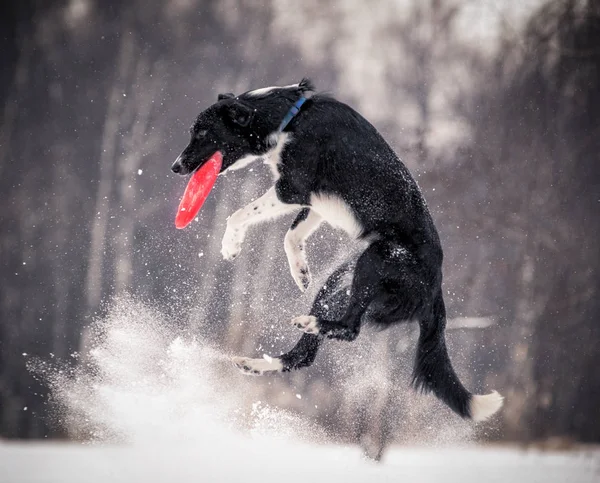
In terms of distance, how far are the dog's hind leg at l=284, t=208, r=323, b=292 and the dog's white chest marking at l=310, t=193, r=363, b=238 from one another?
9.3 inches

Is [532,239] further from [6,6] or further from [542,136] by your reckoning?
[6,6]

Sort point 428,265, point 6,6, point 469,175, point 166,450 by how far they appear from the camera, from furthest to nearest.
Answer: point 469,175, point 6,6, point 166,450, point 428,265

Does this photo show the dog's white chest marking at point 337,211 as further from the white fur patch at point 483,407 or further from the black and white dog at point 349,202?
the white fur patch at point 483,407

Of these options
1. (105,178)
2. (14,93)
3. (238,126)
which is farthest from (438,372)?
(14,93)

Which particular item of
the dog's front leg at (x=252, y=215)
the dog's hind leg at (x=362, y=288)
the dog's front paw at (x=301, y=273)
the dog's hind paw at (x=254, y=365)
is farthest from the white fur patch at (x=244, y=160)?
the dog's hind paw at (x=254, y=365)

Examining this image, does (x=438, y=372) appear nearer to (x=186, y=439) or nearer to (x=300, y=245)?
(x=300, y=245)

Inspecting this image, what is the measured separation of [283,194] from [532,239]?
4.52 metres

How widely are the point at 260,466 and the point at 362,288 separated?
1367mm

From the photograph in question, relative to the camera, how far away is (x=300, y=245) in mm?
3766

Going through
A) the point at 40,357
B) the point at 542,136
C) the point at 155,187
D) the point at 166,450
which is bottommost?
the point at 166,450

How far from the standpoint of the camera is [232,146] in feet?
11.6

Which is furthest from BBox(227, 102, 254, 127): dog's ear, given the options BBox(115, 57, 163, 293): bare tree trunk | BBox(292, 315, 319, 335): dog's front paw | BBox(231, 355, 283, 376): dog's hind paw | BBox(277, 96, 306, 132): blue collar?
BBox(115, 57, 163, 293): bare tree trunk

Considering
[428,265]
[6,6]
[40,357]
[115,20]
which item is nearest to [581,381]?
[428,265]

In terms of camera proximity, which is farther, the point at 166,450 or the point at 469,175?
the point at 469,175
